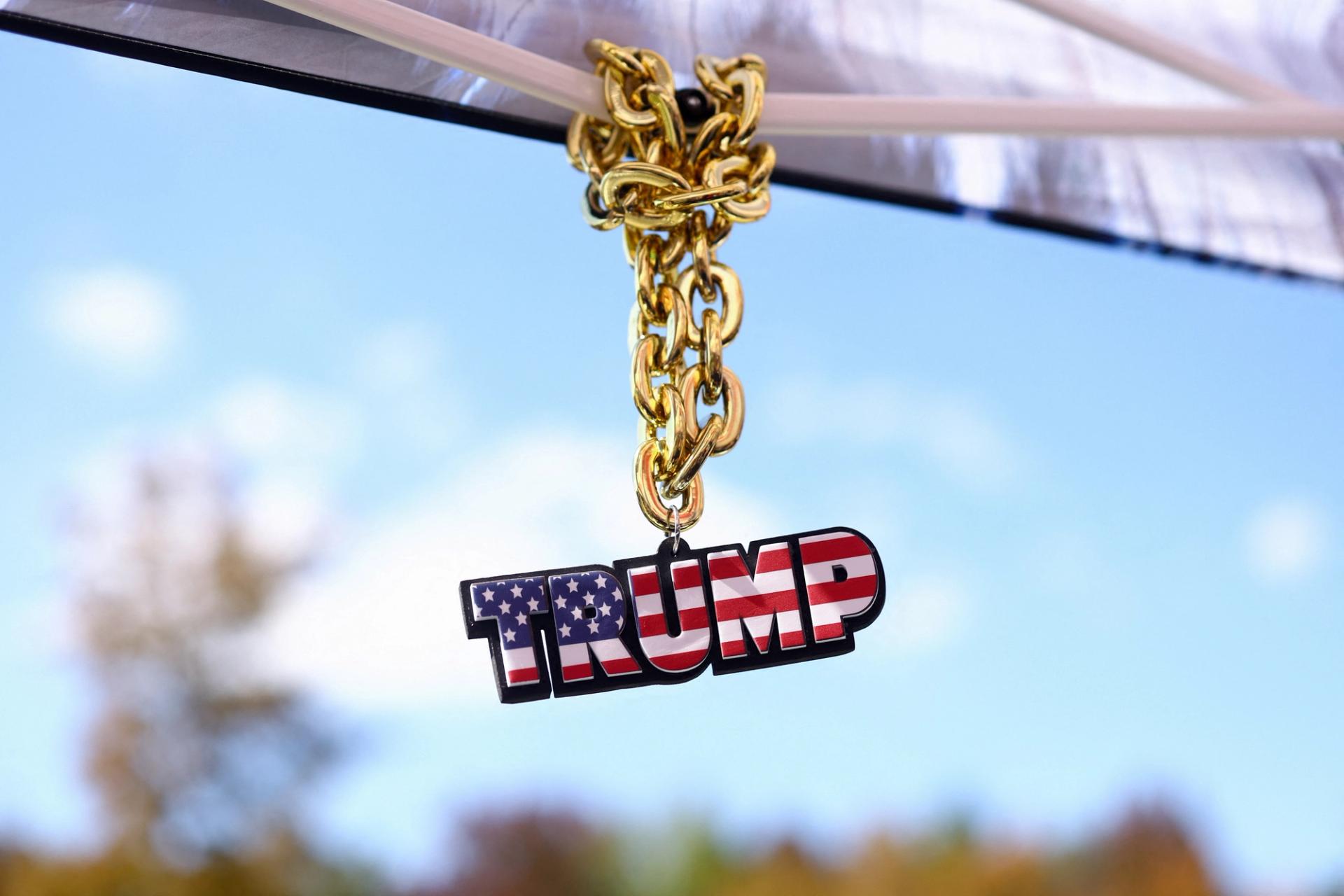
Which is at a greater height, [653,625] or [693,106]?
[693,106]

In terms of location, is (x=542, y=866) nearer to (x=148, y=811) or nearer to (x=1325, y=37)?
(x=148, y=811)

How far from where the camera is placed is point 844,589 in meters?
0.70

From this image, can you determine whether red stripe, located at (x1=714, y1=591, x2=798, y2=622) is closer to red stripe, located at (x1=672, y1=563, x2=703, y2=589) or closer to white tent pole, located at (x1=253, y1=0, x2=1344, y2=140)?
red stripe, located at (x1=672, y1=563, x2=703, y2=589)

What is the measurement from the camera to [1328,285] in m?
1.18

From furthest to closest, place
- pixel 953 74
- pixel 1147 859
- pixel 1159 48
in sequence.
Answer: pixel 1147 859 < pixel 953 74 < pixel 1159 48

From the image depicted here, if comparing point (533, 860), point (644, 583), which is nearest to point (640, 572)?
point (644, 583)

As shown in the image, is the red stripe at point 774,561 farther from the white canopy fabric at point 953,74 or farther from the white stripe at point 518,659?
the white canopy fabric at point 953,74

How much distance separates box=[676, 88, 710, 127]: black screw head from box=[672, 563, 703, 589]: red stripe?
10.7 inches

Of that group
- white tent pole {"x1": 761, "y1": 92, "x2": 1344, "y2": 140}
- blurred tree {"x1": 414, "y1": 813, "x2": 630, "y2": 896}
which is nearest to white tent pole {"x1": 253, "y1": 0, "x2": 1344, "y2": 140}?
white tent pole {"x1": 761, "y1": 92, "x2": 1344, "y2": 140}

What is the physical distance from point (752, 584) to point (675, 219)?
0.73 feet

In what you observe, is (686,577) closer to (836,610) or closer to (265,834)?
(836,610)

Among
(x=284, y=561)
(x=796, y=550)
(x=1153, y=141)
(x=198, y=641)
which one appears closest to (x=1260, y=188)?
(x=1153, y=141)

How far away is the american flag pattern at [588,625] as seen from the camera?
659 millimetres

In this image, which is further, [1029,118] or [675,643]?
[1029,118]
